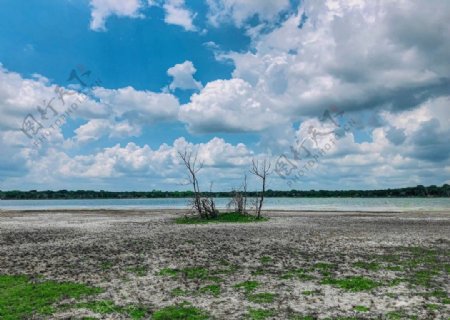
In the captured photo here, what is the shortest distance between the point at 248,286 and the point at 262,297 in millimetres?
1426

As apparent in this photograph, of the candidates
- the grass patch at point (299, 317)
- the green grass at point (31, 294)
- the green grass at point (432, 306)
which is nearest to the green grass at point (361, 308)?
the grass patch at point (299, 317)

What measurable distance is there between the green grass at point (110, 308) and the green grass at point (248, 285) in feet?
11.9

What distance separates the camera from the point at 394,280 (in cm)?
1470

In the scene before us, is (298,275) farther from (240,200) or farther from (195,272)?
(240,200)

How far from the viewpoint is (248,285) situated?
1407cm

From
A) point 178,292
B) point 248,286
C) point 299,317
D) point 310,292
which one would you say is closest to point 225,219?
point 248,286

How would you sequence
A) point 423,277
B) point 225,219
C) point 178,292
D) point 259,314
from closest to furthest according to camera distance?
point 259,314, point 178,292, point 423,277, point 225,219

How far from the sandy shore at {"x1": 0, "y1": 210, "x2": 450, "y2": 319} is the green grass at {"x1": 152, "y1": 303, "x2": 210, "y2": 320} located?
0.88ft

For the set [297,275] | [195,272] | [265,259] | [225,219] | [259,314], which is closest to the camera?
[259,314]

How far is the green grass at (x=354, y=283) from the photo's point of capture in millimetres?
13586

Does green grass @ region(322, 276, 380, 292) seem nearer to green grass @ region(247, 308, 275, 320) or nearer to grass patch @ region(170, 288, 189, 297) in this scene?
green grass @ region(247, 308, 275, 320)

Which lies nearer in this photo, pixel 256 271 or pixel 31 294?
pixel 31 294

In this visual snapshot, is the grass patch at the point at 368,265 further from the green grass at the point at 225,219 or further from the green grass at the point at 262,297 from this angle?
the green grass at the point at 225,219

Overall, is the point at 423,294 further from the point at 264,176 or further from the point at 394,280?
the point at 264,176
